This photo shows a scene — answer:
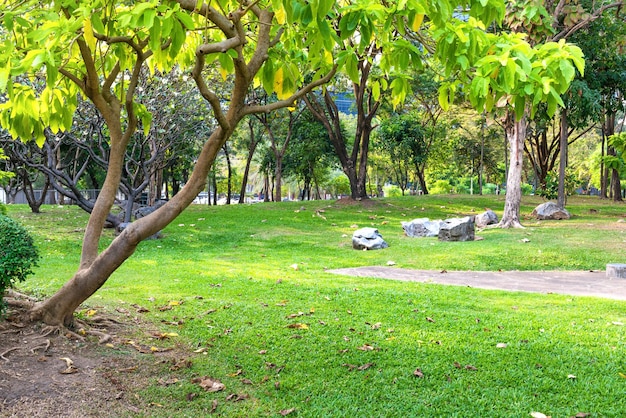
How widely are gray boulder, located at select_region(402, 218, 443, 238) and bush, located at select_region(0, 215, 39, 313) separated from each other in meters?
11.2

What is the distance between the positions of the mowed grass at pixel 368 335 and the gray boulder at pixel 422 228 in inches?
93.0

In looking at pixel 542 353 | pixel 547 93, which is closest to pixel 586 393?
pixel 542 353

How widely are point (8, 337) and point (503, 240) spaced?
436 inches

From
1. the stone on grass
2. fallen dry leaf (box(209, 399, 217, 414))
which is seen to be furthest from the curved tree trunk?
the stone on grass

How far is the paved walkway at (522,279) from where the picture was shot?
8.38 metres

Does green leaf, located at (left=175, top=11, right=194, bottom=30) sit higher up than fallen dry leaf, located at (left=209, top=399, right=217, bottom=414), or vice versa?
green leaf, located at (left=175, top=11, right=194, bottom=30)

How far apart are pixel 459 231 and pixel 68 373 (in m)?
10.7

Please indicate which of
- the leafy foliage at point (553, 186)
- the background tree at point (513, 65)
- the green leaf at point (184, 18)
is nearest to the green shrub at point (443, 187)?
the leafy foliage at point (553, 186)

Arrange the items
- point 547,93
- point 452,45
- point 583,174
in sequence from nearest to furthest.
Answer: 1. point 547,93
2. point 452,45
3. point 583,174

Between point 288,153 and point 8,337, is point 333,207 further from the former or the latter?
point 8,337

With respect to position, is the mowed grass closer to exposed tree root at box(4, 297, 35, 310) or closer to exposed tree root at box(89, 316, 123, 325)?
exposed tree root at box(89, 316, 123, 325)

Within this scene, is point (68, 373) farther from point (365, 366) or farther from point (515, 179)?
point (515, 179)

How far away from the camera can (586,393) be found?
412 centimetres

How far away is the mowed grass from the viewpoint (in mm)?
3967
